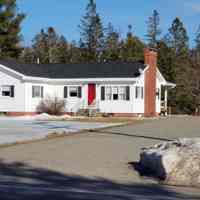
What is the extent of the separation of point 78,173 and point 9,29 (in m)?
57.8

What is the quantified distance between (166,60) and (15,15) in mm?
19407

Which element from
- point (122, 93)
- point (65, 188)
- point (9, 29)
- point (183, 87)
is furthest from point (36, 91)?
point (65, 188)

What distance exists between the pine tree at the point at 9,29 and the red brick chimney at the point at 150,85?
26.1 m

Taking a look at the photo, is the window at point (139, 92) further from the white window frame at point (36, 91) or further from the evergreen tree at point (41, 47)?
the evergreen tree at point (41, 47)

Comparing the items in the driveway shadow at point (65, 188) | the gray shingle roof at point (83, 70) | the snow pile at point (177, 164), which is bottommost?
the driveway shadow at point (65, 188)

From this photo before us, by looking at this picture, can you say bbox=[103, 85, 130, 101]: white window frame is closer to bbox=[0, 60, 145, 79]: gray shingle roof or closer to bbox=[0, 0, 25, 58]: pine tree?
bbox=[0, 60, 145, 79]: gray shingle roof

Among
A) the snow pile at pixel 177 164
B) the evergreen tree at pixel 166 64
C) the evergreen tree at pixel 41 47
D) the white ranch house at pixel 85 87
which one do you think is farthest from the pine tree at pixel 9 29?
the snow pile at pixel 177 164

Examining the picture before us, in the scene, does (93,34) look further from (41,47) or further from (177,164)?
(177,164)

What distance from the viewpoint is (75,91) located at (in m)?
46.0

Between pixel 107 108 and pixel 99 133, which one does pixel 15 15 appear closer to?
pixel 107 108

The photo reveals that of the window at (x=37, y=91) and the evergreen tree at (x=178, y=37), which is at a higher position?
the evergreen tree at (x=178, y=37)

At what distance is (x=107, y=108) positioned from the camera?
45000 mm

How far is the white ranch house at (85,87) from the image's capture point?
44.2 meters

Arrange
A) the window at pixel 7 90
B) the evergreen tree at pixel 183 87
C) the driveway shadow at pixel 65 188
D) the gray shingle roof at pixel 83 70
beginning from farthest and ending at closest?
the evergreen tree at pixel 183 87
the gray shingle roof at pixel 83 70
the window at pixel 7 90
the driveway shadow at pixel 65 188
